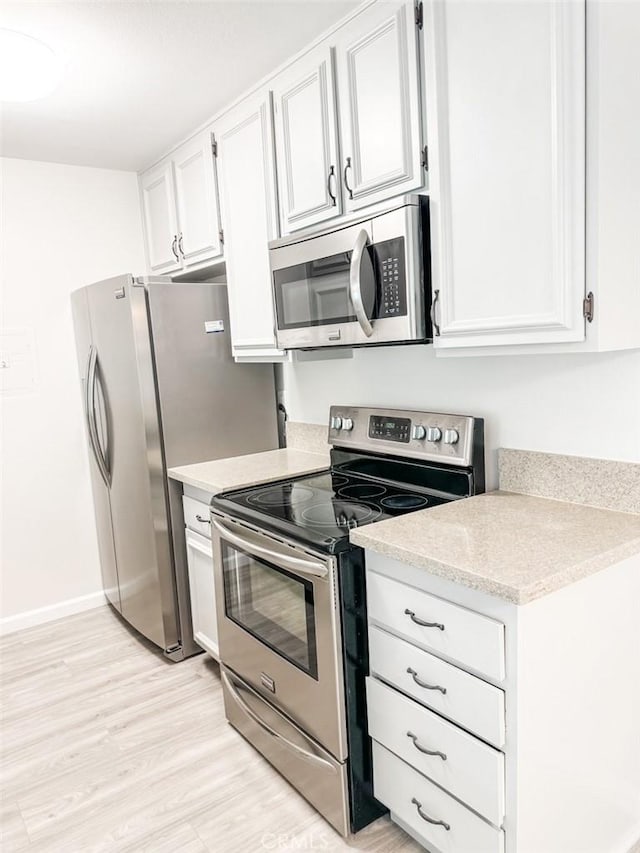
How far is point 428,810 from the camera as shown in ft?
5.10

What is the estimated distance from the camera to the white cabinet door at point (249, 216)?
231 cm

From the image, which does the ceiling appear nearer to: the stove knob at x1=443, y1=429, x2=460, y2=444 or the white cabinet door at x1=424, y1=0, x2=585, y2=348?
the white cabinet door at x1=424, y1=0, x2=585, y2=348

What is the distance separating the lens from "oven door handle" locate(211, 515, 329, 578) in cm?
165

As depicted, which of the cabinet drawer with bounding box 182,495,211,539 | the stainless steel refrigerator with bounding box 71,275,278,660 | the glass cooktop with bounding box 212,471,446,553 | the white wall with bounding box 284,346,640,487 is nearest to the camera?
the white wall with bounding box 284,346,640,487

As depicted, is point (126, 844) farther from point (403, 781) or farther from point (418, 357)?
point (418, 357)

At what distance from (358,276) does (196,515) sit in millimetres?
1327

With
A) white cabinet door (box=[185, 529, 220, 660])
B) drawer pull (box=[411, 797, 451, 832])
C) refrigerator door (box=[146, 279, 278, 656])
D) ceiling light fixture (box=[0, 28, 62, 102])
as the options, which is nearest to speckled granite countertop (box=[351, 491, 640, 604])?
drawer pull (box=[411, 797, 451, 832])

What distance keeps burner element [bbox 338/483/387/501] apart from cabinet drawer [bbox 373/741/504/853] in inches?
29.4

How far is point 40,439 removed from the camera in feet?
10.6

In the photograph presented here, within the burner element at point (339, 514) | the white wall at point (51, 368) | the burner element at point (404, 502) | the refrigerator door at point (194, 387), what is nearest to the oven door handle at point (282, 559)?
the burner element at point (339, 514)

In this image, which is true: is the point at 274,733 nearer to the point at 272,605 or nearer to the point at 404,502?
the point at 272,605

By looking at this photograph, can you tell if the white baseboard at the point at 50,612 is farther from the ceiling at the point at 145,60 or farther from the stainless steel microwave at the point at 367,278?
the ceiling at the point at 145,60

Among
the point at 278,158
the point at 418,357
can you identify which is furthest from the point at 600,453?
the point at 278,158

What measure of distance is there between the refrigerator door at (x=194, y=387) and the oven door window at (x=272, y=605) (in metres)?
0.72
